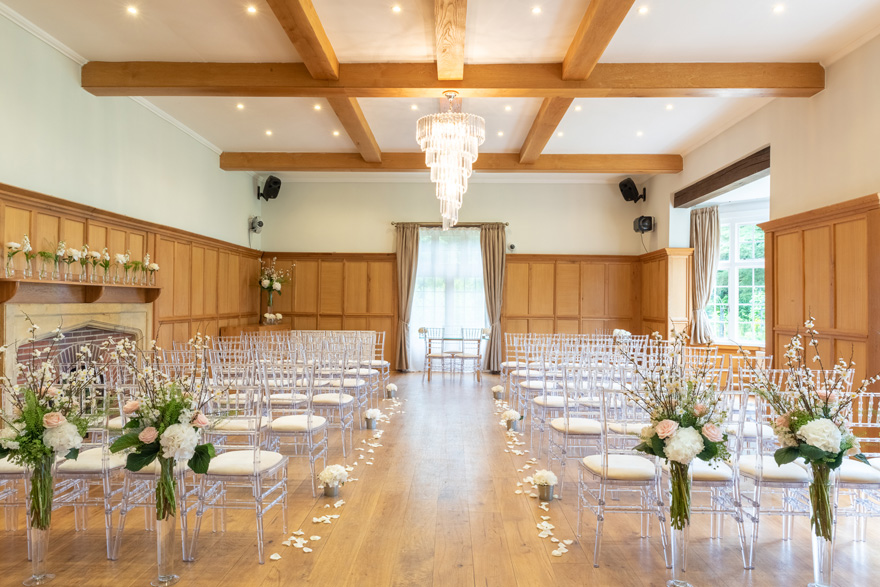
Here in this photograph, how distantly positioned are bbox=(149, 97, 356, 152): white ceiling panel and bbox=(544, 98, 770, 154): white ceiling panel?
11.9ft

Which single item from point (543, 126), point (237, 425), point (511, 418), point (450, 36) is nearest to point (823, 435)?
point (237, 425)

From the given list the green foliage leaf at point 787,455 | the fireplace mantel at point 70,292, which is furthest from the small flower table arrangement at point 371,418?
the green foliage leaf at point 787,455

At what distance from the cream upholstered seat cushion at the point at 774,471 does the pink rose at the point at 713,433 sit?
32.4 inches

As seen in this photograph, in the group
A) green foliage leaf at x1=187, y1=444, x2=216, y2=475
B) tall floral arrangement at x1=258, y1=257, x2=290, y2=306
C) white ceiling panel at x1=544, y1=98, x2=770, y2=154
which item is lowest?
green foliage leaf at x1=187, y1=444, x2=216, y2=475

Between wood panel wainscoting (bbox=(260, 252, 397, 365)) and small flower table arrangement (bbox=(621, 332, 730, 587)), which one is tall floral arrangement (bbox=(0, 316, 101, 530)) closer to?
small flower table arrangement (bbox=(621, 332, 730, 587))

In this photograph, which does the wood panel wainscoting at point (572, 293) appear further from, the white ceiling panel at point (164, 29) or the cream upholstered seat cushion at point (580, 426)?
the cream upholstered seat cushion at point (580, 426)

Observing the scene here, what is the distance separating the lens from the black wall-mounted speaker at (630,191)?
11.6m

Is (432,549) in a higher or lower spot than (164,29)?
lower

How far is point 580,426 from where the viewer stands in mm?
4223

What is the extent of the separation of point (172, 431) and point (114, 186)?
5.39 meters

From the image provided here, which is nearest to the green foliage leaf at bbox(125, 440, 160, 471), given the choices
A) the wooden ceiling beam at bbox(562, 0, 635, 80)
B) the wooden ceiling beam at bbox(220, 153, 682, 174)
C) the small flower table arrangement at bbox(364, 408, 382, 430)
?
the small flower table arrangement at bbox(364, 408, 382, 430)

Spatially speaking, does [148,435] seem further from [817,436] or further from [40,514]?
[817,436]

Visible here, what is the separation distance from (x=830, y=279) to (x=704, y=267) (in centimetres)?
437

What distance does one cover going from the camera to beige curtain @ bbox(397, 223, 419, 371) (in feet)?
38.8
